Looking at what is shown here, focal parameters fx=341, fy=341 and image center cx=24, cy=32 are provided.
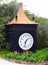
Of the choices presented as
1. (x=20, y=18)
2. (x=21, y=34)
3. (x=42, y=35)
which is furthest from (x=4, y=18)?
(x=42, y=35)

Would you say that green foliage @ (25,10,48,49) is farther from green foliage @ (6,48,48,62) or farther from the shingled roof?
A: green foliage @ (6,48,48,62)

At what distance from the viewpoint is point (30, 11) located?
1659 cm

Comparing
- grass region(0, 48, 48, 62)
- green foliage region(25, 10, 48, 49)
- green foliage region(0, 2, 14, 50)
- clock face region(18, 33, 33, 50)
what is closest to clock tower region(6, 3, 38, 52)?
clock face region(18, 33, 33, 50)

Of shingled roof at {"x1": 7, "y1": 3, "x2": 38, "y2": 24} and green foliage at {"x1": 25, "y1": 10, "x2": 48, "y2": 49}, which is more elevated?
shingled roof at {"x1": 7, "y1": 3, "x2": 38, "y2": 24}

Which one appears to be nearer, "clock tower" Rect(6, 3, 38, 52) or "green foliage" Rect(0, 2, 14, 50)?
"clock tower" Rect(6, 3, 38, 52)

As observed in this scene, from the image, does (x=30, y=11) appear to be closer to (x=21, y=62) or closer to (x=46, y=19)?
(x=46, y=19)

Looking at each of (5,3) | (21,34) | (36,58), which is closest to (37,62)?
(36,58)

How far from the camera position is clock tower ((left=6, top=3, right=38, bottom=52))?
13.7m

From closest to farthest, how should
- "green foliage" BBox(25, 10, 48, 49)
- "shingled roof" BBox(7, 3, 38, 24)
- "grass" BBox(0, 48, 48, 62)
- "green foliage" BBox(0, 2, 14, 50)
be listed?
"grass" BBox(0, 48, 48, 62), "shingled roof" BBox(7, 3, 38, 24), "green foliage" BBox(0, 2, 14, 50), "green foliage" BBox(25, 10, 48, 49)

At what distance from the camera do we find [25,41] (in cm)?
1373

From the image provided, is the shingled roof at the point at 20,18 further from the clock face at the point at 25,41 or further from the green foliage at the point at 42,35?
the green foliage at the point at 42,35

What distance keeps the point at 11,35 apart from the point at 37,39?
68.2 inches

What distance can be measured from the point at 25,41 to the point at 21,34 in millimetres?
328

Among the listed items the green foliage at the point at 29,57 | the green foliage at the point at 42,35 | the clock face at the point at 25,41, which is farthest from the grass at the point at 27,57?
the green foliage at the point at 42,35
